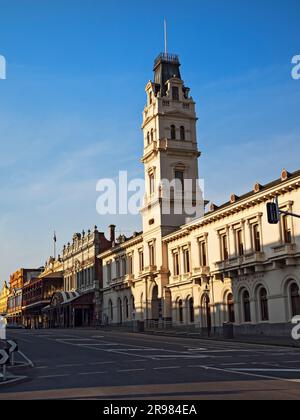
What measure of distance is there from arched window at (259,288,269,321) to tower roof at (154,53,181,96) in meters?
32.3

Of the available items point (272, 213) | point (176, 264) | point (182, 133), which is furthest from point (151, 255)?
point (272, 213)

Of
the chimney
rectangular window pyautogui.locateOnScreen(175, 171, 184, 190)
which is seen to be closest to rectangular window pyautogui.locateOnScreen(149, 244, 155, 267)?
rectangular window pyautogui.locateOnScreen(175, 171, 184, 190)

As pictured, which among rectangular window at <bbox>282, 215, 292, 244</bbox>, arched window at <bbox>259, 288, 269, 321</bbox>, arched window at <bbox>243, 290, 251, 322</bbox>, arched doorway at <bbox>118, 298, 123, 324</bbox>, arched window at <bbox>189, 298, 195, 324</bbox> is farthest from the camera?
arched doorway at <bbox>118, 298, 123, 324</bbox>

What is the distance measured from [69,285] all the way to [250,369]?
84.3 meters

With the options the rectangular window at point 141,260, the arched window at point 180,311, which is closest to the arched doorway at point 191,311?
the arched window at point 180,311

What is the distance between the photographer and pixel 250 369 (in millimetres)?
18250

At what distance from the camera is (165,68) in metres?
68.6

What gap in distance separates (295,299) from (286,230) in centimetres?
489

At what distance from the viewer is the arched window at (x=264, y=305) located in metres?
42.8

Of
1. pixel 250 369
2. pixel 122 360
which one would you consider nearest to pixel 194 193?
pixel 122 360

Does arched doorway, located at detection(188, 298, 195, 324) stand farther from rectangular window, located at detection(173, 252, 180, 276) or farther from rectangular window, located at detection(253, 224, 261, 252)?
rectangular window, located at detection(253, 224, 261, 252)

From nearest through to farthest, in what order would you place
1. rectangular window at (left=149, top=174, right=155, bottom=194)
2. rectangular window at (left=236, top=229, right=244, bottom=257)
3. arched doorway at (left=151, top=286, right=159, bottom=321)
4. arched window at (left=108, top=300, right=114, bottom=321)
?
rectangular window at (left=236, top=229, right=244, bottom=257), arched doorway at (left=151, top=286, right=159, bottom=321), rectangular window at (left=149, top=174, right=155, bottom=194), arched window at (left=108, top=300, right=114, bottom=321)

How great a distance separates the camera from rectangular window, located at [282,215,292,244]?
133 feet
